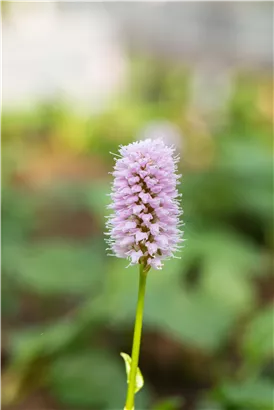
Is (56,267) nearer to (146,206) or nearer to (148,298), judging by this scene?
(148,298)

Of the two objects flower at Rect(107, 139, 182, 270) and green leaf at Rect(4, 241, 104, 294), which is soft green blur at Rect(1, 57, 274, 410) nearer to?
green leaf at Rect(4, 241, 104, 294)

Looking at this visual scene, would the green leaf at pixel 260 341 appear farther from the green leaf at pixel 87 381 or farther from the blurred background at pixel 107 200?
the green leaf at pixel 87 381

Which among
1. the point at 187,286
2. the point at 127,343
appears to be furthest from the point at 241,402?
the point at 187,286

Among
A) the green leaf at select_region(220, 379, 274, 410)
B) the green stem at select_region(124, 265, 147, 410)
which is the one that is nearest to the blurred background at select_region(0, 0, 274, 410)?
the green leaf at select_region(220, 379, 274, 410)

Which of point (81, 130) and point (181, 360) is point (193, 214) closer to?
point (181, 360)

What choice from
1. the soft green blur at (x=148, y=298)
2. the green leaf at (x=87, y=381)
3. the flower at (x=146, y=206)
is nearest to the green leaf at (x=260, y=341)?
the soft green blur at (x=148, y=298)

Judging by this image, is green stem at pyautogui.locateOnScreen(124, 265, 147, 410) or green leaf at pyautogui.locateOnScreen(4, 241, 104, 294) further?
green leaf at pyautogui.locateOnScreen(4, 241, 104, 294)
